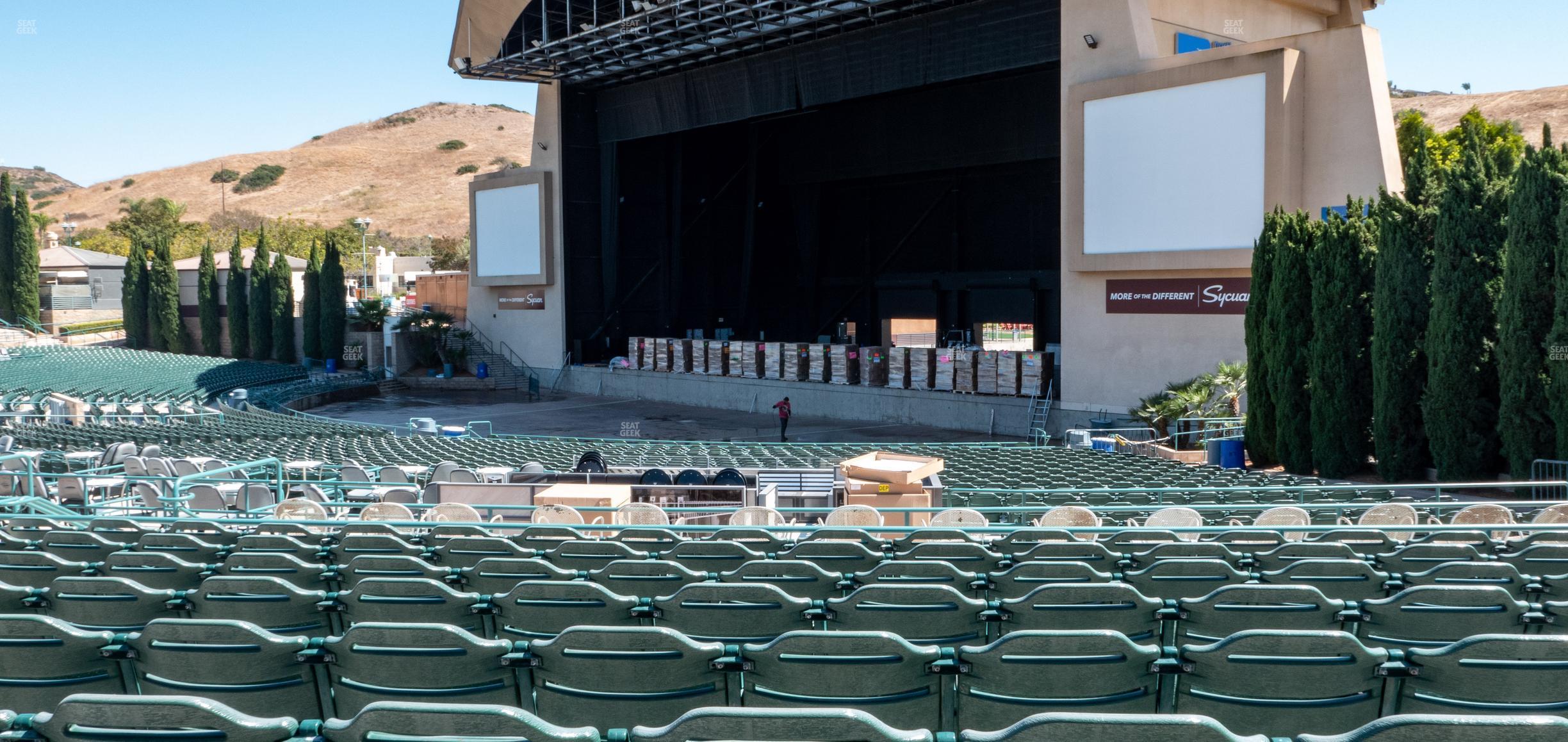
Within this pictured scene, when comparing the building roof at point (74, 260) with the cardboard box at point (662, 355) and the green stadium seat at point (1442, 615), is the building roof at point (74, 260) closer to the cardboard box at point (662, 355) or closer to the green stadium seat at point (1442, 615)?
the cardboard box at point (662, 355)

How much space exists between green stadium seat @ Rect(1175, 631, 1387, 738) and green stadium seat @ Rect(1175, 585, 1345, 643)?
2.78ft

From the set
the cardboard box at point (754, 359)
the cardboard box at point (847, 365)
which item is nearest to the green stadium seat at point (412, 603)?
the cardboard box at point (847, 365)

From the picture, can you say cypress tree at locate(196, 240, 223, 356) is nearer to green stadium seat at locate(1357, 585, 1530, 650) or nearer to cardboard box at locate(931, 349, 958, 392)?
cardboard box at locate(931, 349, 958, 392)

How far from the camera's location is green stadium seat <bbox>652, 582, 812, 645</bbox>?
4523 mm

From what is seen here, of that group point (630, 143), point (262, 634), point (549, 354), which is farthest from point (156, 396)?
point (262, 634)

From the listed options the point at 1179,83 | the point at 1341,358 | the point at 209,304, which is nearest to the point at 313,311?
the point at 209,304

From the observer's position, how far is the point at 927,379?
32.5 meters

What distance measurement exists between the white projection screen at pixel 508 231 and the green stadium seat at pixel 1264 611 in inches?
1586

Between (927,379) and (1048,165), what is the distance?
993cm

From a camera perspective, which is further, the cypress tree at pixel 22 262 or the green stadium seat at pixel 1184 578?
the cypress tree at pixel 22 262

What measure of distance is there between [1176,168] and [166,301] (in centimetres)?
4579

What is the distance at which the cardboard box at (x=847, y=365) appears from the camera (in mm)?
35031

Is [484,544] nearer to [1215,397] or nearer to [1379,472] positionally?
[1379,472]

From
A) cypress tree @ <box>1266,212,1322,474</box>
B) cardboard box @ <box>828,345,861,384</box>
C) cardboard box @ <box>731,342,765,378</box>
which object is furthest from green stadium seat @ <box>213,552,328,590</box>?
cardboard box @ <box>731,342,765,378</box>
